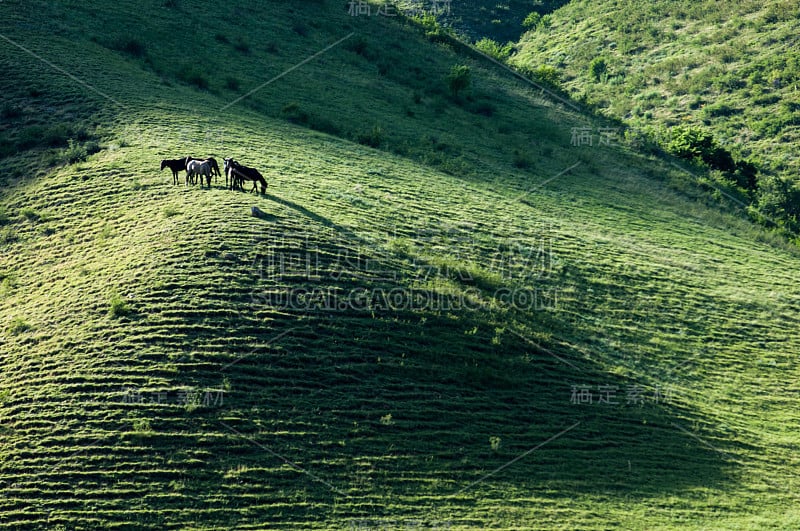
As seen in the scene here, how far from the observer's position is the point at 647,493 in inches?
734

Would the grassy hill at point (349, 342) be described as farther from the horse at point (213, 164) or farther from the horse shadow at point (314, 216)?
the horse at point (213, 164)

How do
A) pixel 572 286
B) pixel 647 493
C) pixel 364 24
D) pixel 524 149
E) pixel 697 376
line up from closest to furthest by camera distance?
pixel 647 493
pixel 697 376
pixel 572 286
pixel 524 149
pixel 364 24

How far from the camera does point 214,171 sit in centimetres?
2709

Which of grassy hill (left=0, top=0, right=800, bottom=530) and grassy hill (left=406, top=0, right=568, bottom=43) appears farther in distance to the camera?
grassy hill (left=406, top=0, right=568, bottom=43)

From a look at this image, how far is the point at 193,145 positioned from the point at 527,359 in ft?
62.2

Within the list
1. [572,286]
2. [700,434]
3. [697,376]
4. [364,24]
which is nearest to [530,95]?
[364,24]

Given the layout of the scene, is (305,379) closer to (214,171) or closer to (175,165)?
(214,171)

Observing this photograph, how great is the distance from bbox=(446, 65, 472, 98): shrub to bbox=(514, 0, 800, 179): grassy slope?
19813 millimetres

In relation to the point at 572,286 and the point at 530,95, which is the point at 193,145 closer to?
the point at 572,286

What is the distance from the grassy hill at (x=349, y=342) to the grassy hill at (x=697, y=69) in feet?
67.0

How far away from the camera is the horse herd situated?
2636 cm

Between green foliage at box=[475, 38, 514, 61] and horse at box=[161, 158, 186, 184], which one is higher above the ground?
green foliage at box=[475, 38, 514, 61]

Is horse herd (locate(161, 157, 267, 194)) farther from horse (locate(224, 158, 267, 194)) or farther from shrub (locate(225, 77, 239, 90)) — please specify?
shrub (locate(225, 77, 239, 90))

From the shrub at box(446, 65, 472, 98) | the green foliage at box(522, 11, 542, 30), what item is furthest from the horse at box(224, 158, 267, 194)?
the green foliage at box(522, 11, 542, 30)
